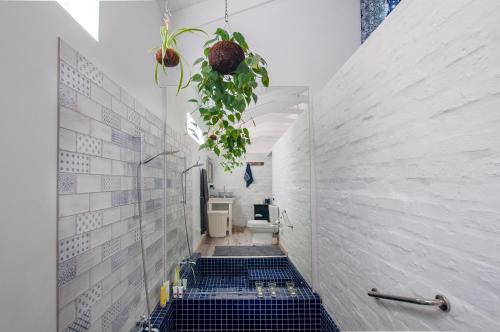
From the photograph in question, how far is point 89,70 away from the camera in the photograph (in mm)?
1105

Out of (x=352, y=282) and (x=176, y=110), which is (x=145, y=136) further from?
(x=352, y=282)

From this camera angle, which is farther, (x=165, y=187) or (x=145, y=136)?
(x=165, y=187)

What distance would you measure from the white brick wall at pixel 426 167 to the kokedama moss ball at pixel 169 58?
1.02 meters

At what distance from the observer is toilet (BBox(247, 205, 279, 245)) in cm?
302

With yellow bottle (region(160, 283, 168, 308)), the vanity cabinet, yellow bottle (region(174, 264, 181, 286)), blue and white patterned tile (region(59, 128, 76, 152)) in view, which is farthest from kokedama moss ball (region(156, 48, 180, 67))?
the vanity cabinet

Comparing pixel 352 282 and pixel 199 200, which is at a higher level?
pixel 199 200

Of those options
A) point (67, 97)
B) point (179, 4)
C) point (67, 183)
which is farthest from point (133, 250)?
point (179, 4)

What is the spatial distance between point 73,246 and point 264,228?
230cm

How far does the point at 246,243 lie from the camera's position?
2.95 metres

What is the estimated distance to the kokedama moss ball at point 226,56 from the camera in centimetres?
102

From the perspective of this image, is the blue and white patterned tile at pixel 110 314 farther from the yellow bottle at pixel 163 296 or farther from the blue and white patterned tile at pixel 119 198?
the yellow bottle at pixel 163 296

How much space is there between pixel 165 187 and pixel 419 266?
1841mm

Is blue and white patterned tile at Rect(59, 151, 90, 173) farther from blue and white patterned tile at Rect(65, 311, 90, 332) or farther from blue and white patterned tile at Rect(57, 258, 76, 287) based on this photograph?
blue and white patterned tile at Rect(65, 311, 90, 332)

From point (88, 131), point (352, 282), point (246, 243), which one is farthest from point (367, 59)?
point (246, 243)
